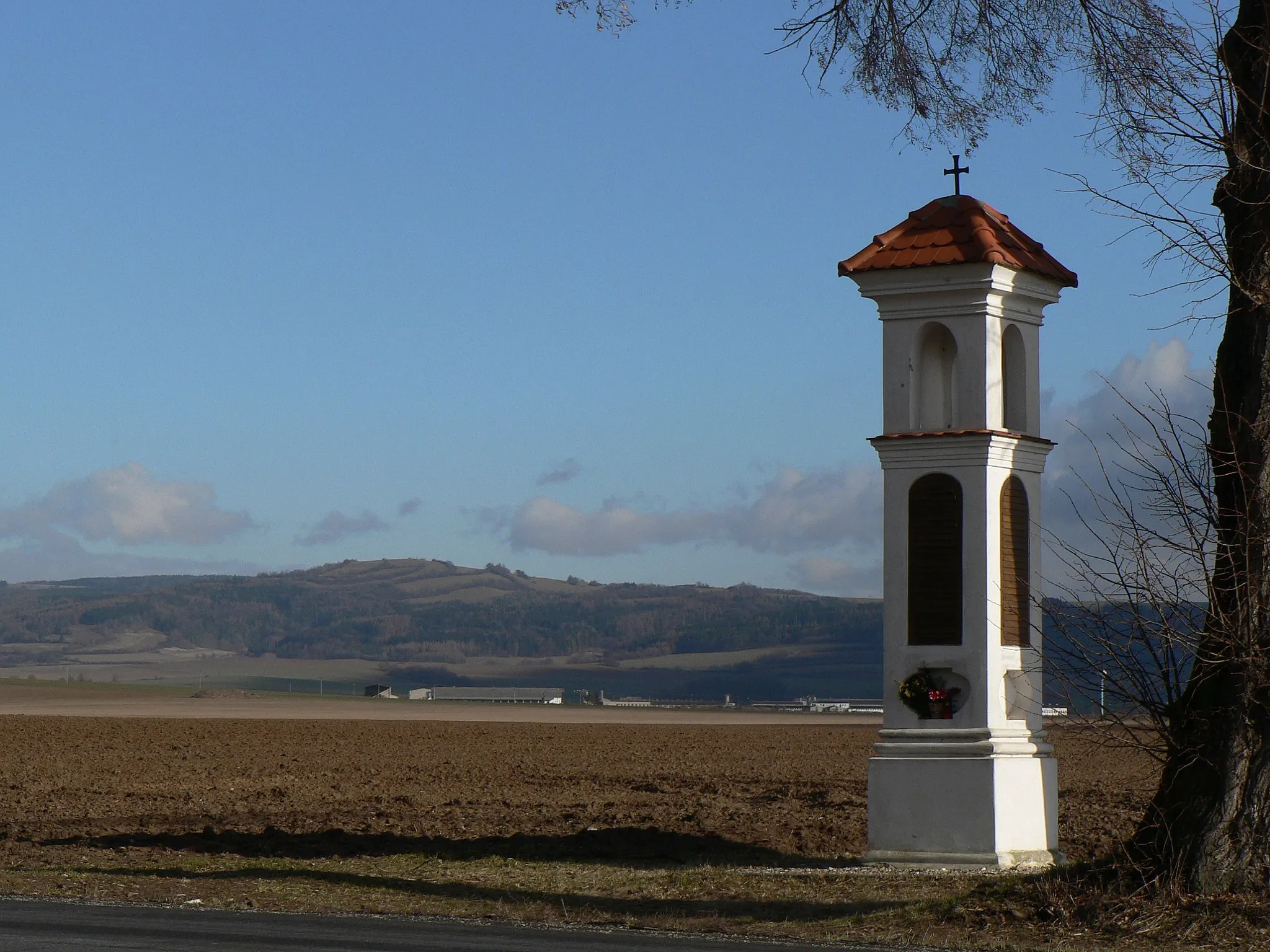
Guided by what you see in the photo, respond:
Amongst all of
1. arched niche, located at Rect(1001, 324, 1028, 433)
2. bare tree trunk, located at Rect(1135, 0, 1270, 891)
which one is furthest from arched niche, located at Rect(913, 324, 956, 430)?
bare tree trunk, located at Rect(1135, 0, 1270, 891)

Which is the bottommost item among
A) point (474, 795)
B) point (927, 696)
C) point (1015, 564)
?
point (474, 795)

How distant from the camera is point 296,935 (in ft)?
36.4

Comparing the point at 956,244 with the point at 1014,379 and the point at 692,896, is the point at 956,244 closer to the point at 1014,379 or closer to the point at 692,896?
the point at 1014,379

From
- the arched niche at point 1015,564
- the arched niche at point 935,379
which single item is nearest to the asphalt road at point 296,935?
the arched niche at point 1015,564

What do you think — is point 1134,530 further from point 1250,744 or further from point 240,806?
point 240,806

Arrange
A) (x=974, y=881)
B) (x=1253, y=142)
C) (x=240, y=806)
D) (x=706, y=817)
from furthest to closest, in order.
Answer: (x=240, y=806), (x=706, y=817), (x=974, y=881), (x=1253, y=142)

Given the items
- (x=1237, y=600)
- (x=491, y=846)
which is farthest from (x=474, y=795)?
(x=1237, y=600)

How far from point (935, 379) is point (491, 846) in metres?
6.41

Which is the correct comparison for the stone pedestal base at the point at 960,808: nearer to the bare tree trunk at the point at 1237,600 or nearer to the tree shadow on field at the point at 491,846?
the tree shadow on field at the point at 491,846

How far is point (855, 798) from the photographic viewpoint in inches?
932

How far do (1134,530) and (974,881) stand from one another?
321cm

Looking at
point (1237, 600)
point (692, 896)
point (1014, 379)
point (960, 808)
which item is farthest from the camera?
point (1014, 379)

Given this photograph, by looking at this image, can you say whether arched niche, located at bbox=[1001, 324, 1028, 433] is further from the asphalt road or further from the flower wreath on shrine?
the asphalt road

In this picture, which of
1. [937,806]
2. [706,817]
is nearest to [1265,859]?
[937,806]
